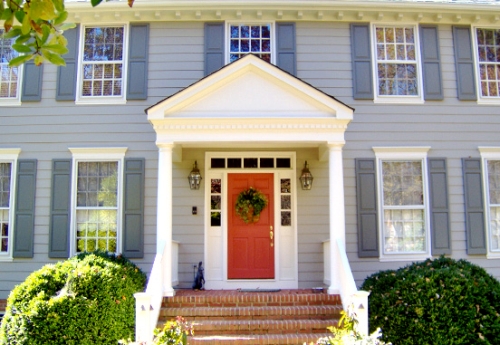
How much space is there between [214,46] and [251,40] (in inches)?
28.4

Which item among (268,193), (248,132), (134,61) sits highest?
(134,61)

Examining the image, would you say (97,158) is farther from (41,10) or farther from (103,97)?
(41,10)

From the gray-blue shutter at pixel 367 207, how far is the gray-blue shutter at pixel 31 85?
239 inches

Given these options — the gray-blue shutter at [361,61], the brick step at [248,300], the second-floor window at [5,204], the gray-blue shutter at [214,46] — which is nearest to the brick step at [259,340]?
the brick step at [248,300]

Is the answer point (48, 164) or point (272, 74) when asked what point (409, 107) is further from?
point (48, 164)

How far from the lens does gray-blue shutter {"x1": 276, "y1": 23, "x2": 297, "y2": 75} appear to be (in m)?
9.31

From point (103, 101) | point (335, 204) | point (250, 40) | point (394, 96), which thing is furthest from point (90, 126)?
point (394, 96)

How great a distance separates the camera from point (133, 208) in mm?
8977

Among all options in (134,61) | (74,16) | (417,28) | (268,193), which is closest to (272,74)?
(268,193)

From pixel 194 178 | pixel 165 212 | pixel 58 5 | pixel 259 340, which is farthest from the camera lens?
pixel 194 178

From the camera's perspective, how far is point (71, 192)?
909 centimetres

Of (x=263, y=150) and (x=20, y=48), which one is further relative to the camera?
(x=263, y=150)

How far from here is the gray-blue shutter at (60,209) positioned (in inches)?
352

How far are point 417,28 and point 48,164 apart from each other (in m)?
7.42
